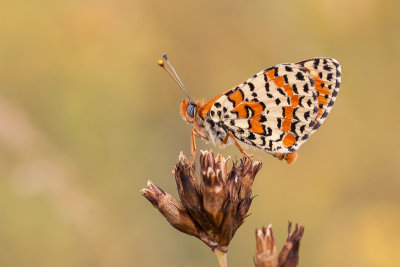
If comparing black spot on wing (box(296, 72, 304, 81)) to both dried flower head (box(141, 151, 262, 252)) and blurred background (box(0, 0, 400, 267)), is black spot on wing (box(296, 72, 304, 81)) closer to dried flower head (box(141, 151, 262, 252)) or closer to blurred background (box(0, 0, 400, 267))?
dried flower head (box(141, 151, 262, 252))

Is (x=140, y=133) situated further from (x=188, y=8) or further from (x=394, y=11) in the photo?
(x=394, y=11)

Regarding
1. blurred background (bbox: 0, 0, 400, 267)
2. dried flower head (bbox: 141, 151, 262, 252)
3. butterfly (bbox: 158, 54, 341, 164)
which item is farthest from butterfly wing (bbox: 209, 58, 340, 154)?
blurred background (bbox: 0, 0, 400, 267)

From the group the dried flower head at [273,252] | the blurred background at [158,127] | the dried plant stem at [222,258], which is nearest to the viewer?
the dried flower head at [273,252]

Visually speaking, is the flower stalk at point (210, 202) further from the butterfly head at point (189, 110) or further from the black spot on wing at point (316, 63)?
the black spot on wing at point (316, 63)

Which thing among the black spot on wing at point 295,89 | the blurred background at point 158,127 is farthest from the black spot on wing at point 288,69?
the blurred background at point 158,127

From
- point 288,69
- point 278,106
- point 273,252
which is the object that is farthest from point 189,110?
point 273,252
